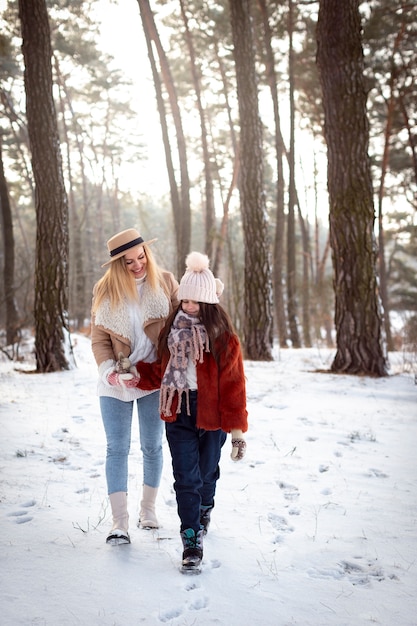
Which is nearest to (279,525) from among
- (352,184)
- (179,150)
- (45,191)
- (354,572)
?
(354,572)

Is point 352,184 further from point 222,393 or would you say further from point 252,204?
point 222,393

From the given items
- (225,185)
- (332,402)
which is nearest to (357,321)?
(332,402)

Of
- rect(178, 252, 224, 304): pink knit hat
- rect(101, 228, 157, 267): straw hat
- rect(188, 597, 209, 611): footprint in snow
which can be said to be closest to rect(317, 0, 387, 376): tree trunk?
rect(178, 252, 224, 304): pink knit hat

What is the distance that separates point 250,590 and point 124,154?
28984 mm

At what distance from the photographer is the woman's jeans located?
2.86 m

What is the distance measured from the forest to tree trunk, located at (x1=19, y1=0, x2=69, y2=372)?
2 centimetres

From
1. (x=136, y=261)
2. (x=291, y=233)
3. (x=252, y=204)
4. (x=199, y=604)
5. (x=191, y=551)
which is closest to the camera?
(x=199, y=604)

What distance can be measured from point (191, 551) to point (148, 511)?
628 millimetres

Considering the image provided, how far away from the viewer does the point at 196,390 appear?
2.93 meters

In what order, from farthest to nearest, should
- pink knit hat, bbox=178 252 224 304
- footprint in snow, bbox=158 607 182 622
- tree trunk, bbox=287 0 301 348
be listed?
tree trunk, bbox=287 0 301 348 → pink knit hat, bbox=178 252 224 304 → footprint in snow, bbox=158 607 182 622

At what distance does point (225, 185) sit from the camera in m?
24.5

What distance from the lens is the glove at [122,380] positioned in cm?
291

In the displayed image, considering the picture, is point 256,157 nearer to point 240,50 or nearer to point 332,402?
point 240,50

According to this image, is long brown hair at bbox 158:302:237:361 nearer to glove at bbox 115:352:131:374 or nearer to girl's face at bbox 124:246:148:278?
glove at bbox 115:352:131:374
